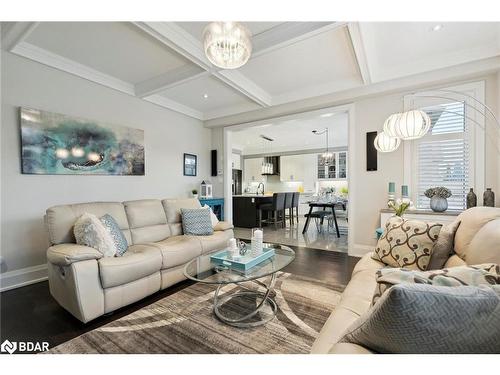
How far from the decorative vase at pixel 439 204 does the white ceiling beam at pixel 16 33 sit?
4779mm

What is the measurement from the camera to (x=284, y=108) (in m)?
4.05

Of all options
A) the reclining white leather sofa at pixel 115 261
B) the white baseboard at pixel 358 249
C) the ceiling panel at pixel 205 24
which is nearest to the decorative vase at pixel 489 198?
the white baseboard at pixel 358 249

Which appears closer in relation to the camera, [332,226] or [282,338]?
[282,338]

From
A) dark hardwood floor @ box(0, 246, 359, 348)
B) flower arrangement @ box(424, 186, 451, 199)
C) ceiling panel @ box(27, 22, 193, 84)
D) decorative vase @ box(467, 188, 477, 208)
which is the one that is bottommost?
dark hardwood floor @ box(0, 246, 359, 348)

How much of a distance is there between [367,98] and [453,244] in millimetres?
2728

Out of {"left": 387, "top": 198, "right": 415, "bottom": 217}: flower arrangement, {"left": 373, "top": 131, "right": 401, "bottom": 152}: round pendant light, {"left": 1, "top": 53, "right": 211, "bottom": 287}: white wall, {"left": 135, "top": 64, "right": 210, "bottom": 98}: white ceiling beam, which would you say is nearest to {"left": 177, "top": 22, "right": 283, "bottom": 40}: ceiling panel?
{"left": 135, "top": 64, "right": 210, "bottom": 98}: white ceiling beam

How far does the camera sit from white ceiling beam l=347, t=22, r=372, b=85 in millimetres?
2134

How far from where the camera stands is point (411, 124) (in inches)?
98.7

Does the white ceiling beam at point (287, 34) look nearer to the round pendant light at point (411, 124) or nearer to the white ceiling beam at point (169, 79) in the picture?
the white ceiling beam at point (169, 79)

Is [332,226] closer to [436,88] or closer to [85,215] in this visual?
[436,88]

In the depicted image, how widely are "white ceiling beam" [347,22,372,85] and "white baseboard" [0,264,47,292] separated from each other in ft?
14.1

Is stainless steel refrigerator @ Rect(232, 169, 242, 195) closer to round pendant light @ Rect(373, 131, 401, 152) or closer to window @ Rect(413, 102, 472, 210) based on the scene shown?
round pendant light @ Rect(373, 131, 401, 152)
